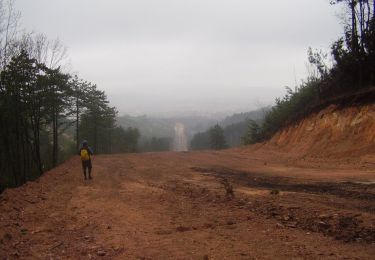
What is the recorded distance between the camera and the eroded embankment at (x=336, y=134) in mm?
21281

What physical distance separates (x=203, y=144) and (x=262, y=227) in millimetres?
112496

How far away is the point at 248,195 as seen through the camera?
11273 mm

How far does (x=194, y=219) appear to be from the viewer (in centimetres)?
891

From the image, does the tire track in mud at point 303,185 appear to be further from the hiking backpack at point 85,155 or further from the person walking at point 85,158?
the hiking backpack at point 85,155

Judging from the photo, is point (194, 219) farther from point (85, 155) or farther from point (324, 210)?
point (85, 155)

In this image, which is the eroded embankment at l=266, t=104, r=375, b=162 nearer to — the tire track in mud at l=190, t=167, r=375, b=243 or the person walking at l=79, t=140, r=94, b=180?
the tire track in mud at l=190, t=167, r=375, b=243

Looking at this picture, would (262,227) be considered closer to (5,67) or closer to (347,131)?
(347,131)

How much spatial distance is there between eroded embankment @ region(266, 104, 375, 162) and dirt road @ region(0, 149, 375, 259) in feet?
22.2

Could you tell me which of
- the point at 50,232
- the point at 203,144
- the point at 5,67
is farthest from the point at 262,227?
the point at 203,144

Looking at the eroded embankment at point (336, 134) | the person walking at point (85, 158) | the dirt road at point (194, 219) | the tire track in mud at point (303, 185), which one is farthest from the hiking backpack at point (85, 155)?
the eroded embankment at point (336, 134)

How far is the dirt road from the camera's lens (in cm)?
679

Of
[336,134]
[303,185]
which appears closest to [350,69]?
[336,134]

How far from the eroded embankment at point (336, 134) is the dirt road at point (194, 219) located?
22.2ft

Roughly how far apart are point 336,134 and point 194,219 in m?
18.2
